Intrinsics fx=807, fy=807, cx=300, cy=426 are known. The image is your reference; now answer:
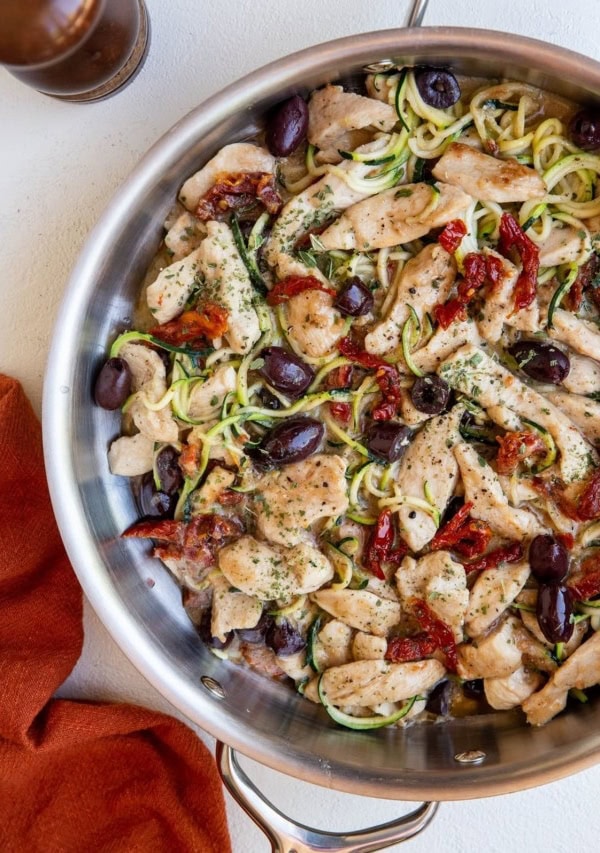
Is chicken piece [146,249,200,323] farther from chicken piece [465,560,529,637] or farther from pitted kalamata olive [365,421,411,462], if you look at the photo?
chicken piece [465,560,529,637]

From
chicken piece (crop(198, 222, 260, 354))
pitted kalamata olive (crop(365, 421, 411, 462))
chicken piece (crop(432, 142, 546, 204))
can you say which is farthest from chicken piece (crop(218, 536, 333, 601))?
chicken piece (crop(432, 142, 546, 204))

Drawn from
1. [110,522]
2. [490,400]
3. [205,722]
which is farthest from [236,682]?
[490,400]

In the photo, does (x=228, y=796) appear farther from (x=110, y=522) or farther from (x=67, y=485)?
(x=67, y=485)

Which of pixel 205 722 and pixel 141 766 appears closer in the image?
pixel 205 722

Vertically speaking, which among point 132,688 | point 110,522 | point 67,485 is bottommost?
point 132,688

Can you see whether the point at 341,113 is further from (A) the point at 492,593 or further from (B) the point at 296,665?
(B) the point at 296,665
